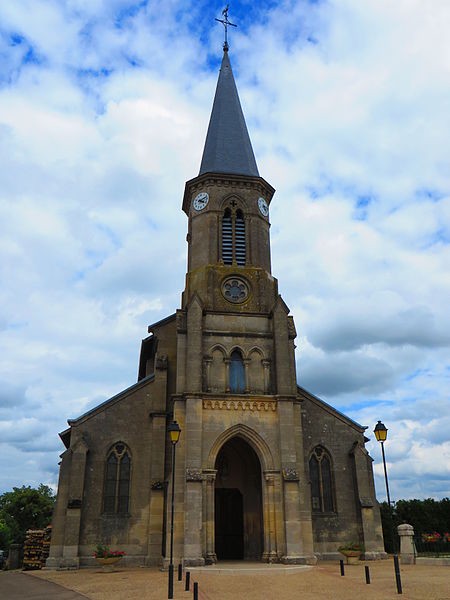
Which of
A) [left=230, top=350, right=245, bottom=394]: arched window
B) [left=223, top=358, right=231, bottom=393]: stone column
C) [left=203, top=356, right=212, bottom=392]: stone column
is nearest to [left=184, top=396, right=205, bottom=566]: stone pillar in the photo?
[left=203, top=356, right=212, bottom=392]: stone column

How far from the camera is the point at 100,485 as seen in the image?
1070 inches

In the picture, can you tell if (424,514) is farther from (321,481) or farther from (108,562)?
(108,562)

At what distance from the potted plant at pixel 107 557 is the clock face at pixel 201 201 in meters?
19.5

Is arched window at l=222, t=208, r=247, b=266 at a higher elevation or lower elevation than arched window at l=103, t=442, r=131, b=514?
higher

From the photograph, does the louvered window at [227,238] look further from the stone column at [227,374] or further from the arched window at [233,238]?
the stone column at [227,374]

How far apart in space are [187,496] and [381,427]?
1010cm

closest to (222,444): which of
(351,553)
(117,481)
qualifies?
(117,481)

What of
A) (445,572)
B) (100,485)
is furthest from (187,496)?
(445,572)

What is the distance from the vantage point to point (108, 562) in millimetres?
24000

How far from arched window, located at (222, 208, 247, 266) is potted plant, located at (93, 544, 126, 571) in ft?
53.6

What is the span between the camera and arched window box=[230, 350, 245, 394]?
27.7 m

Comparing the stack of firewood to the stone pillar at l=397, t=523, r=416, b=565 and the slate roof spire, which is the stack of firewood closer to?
the stone pillar at l=397, t=523, r=416, b=565

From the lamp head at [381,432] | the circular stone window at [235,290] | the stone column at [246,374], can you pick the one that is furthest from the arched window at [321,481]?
the lamp head at [381,432]

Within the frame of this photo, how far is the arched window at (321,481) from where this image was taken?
29047mm
